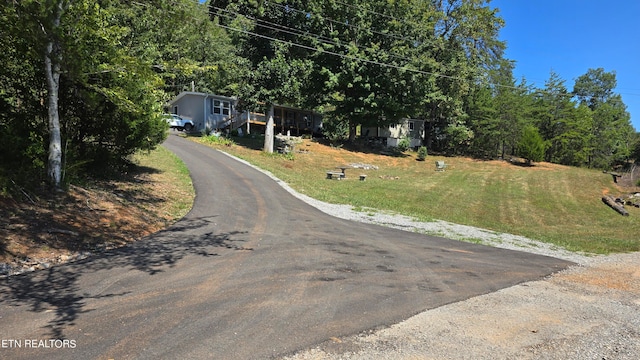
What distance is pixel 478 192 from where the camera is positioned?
74.0 feet

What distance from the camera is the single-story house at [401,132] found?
4297 cm

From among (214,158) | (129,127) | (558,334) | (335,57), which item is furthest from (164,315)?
(335,57)

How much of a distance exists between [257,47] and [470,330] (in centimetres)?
2804

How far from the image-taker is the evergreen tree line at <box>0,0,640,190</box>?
8.65 metres

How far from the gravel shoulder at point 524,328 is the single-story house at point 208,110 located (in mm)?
33850

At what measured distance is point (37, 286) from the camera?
4.91 metres

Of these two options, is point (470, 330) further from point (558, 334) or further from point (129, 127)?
point (129, 127)

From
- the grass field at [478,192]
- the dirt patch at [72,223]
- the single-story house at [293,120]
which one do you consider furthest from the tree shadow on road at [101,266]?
the single-story house at [293,120]

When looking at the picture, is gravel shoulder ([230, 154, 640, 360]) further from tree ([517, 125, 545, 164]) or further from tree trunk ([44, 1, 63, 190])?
tree ([517, 125, 545, 164])

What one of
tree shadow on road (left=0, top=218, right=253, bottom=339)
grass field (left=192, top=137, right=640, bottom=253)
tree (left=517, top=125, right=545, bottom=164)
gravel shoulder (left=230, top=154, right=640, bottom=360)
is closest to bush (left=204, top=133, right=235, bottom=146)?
grass field (left=192, top=137, right=640, bottom=253)

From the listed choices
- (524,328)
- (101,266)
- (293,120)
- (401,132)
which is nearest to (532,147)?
(401,132)

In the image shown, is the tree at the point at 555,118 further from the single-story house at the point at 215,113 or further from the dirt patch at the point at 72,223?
the dirt patch at the point at 72,223

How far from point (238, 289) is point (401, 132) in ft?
138

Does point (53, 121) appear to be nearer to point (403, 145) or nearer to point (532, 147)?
point (403, 145)
